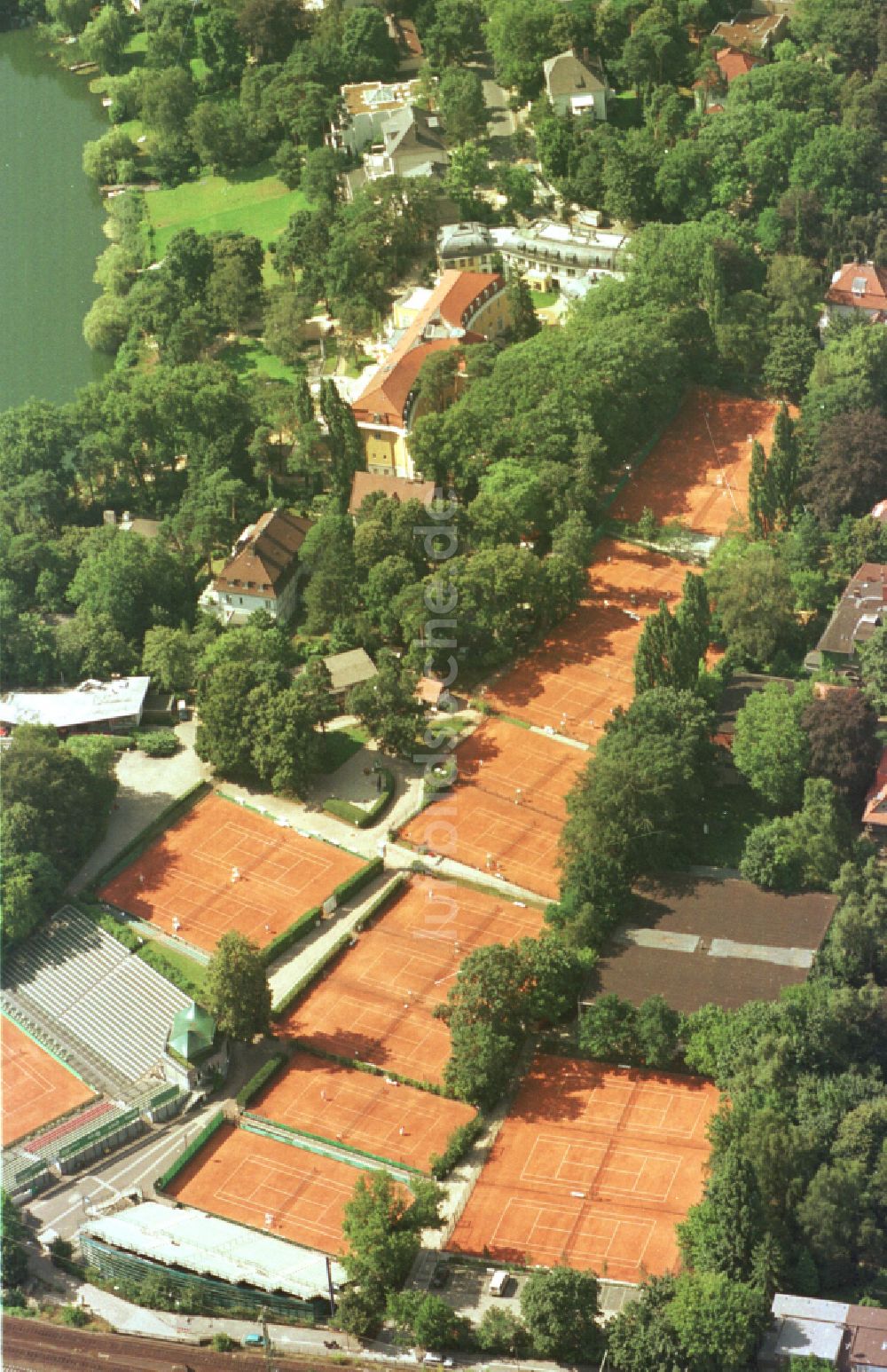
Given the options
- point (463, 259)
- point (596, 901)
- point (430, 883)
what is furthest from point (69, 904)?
point (463, 259)

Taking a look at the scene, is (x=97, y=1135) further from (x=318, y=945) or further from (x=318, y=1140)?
→ (x=318, y=945)

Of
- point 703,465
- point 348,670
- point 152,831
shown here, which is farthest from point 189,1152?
point 703,465

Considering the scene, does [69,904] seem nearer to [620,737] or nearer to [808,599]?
[620,737]

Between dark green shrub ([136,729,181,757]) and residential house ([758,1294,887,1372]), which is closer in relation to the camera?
residential house ([758,1294,887,1372])

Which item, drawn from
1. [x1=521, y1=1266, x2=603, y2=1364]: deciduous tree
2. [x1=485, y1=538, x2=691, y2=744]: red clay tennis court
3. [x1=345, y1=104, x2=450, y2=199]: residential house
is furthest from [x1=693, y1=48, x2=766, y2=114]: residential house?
[x1=521, y1=1266, x2=603, y2=1364]: deciduous tree

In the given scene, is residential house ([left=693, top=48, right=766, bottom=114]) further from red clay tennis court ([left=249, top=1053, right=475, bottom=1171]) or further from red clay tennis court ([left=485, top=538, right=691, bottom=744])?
red clay tennis court ([left=249, top=1053, right=475, bottom=1171])

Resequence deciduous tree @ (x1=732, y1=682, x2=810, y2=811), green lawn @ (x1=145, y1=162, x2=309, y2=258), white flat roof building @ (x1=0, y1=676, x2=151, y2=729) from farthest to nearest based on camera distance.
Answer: green lawn @ (x1=145, y1=162, x2=309, y2=258) → white flat roof building @ (x1=0, y1=676, x2=151, y2=729) → deciduous tree @ (x1=732, y1=682, x2=810, y2=811)
